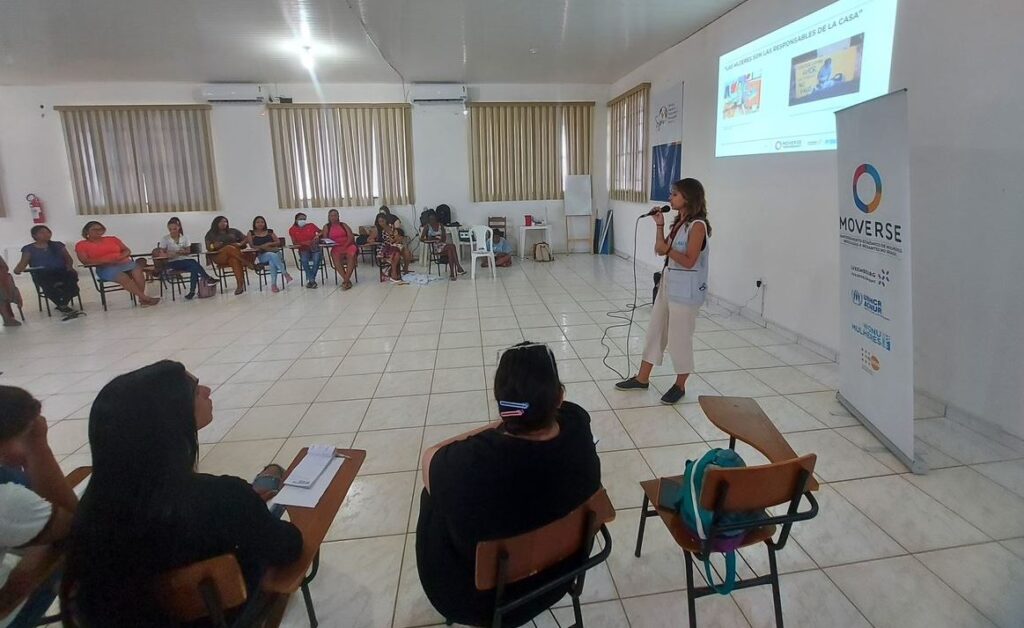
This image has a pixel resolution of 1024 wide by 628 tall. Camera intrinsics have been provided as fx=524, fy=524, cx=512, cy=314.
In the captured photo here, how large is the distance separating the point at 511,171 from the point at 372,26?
163 inches

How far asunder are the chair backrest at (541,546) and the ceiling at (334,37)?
16.0 feet

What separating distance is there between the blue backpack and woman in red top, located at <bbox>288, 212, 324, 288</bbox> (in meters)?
6.64

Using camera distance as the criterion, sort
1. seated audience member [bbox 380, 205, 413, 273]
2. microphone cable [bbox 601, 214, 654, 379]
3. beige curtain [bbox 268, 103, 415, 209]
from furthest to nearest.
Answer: beige curtain [bbox 268, 103, 415, 209]
seated audience member [bbox 380, 205, 413, 273]
microphone cable [bbox 601, 214, 654, 379]

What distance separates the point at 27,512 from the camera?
1.27 metres

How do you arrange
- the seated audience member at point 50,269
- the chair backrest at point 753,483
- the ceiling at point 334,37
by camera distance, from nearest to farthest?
the chair backrest at point 753,483 < the ceiling at point 334,37 < the seated audience member at point 50,269

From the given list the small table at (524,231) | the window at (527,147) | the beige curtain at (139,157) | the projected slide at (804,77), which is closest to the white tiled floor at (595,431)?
the projected slide at (804,77)

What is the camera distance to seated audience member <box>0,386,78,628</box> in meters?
1.25

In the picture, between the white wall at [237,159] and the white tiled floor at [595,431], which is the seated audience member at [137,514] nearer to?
the white tiled floor at [595,431]

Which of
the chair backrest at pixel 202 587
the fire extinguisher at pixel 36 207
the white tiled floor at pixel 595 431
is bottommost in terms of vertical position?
the white tiled floor at pixel 595 431

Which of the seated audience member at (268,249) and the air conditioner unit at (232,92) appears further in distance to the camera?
the air conditioner unit at (232,92)

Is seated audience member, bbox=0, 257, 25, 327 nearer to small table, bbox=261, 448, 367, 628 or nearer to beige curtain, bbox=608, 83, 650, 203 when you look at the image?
small table, bbox=261, 448, 367, 628

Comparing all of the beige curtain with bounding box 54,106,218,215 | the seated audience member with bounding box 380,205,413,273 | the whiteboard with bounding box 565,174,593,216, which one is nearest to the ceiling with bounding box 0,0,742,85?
the beige curtain with bounding box 54,106,218,215

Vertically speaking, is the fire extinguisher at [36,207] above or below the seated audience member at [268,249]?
above

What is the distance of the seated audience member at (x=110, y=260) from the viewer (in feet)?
20.4
